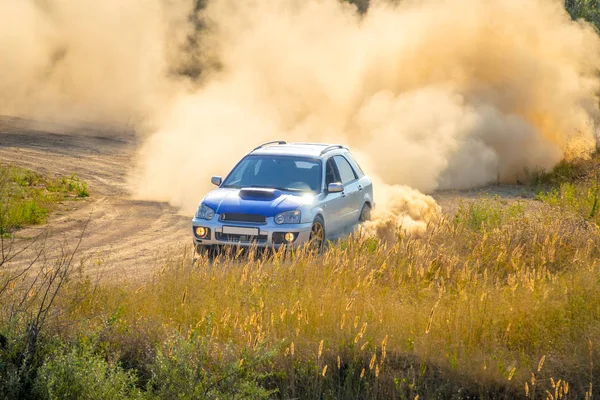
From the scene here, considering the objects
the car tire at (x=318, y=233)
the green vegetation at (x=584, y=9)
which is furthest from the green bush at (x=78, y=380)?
the green vegetation at (x=584, y=9)

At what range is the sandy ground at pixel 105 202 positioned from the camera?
12.6 meters

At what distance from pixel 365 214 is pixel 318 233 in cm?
214

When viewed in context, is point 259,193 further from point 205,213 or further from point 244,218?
point 205,213

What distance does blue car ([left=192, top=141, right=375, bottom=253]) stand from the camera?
37.4ft

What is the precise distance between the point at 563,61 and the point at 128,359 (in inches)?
792

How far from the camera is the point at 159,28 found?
115ft

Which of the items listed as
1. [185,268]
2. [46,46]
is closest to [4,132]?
[46,46]

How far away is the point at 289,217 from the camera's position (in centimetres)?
1144

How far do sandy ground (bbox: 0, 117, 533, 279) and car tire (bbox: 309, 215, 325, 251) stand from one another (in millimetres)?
2042

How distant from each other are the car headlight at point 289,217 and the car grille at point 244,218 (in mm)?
200

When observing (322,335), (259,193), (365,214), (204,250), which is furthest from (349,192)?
(322,335)

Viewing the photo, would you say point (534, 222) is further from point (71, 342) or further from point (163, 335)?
point (71, 342)

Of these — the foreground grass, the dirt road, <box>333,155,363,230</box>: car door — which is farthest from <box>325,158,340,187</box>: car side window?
the foreground grass

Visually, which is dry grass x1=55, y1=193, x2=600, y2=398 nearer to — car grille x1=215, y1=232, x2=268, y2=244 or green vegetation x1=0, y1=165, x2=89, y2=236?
car grille x1=215, y1=232, x2=268, y2=244
